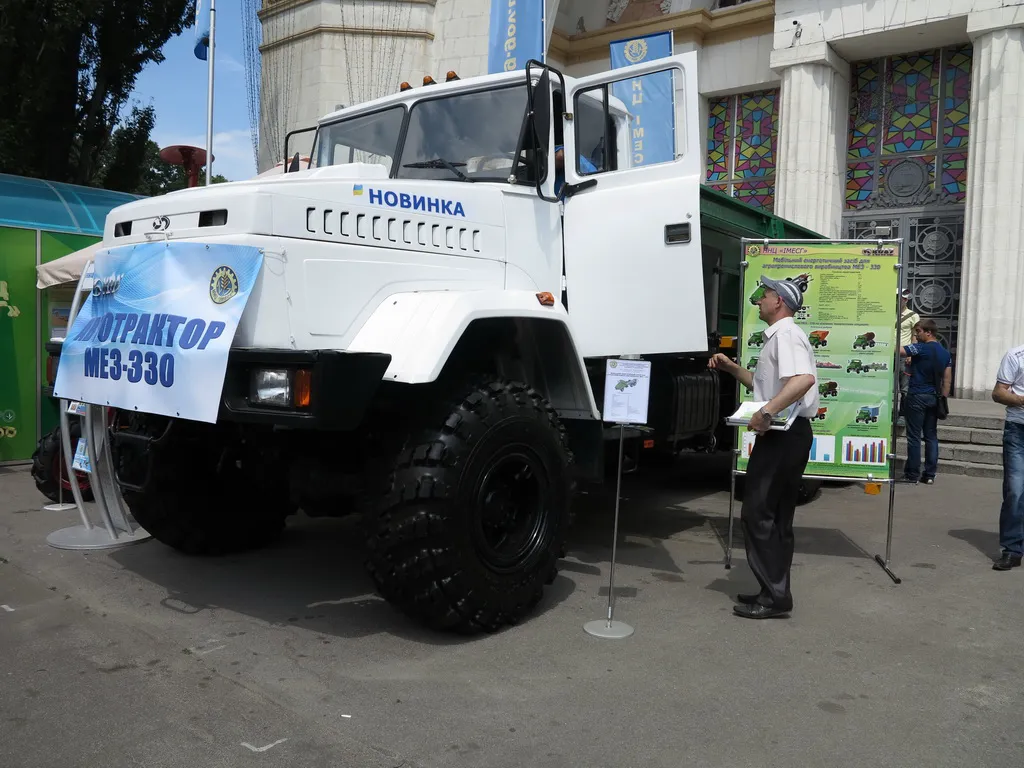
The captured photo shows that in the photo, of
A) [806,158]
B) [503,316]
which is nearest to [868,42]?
[806,158]

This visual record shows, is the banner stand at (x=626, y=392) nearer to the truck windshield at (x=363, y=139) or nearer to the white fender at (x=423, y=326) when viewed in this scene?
the white fender at (x=423, y=326)

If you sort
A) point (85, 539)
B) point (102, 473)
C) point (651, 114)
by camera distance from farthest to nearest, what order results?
point (85, 539) → point (651, 114) → point (102, 473)

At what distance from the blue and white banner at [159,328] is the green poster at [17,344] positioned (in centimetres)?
559

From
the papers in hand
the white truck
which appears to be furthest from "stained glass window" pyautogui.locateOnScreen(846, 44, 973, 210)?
the papers in hand

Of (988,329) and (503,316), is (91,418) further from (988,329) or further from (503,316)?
(988,329)

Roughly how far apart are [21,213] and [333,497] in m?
7.06

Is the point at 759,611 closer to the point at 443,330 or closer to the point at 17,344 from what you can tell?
the point at 443,330

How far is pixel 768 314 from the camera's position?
15.7 ft

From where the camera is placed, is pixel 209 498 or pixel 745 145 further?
pixel 745 145

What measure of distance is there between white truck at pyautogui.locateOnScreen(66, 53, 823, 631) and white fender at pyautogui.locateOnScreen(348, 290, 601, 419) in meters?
0.01

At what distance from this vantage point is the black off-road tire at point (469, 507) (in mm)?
3791

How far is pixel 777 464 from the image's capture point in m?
4.62

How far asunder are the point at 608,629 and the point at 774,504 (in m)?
1.18

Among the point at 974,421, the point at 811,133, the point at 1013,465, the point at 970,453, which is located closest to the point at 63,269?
the point at 1013,465
